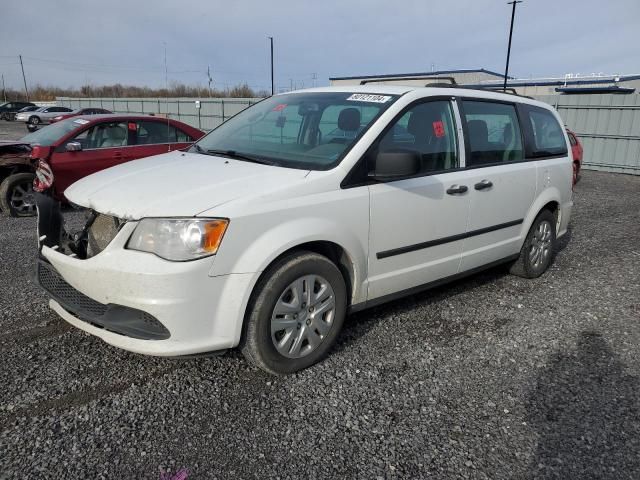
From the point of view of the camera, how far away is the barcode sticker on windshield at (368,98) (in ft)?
12.2

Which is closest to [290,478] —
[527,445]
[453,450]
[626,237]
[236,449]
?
[236,449]

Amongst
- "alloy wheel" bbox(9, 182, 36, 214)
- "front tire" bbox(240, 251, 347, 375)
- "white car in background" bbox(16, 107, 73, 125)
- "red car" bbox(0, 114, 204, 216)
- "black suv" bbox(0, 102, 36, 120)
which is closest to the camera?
"front tire" bbox(240, 251, 347, 375)

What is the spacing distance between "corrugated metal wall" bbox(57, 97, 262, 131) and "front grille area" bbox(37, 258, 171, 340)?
1868 centimetres

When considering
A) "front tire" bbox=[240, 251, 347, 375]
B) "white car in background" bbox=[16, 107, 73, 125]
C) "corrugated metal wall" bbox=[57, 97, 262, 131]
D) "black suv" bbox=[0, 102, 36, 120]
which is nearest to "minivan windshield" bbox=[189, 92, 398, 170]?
"front tire" bbox=[240, 251, 347, 375]

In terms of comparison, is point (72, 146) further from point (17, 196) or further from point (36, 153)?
point (17, 196)

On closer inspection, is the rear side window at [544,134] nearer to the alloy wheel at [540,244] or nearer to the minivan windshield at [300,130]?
the alloy wheel at [540,244]

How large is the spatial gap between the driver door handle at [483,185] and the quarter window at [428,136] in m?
0.26

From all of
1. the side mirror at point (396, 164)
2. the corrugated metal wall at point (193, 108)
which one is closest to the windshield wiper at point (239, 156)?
the side mirror at point (396, 164)

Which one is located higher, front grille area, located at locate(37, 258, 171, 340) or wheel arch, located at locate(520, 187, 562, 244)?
wheel arch, located at locate(520, 187, 562, 244)

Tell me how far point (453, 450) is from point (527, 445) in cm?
40

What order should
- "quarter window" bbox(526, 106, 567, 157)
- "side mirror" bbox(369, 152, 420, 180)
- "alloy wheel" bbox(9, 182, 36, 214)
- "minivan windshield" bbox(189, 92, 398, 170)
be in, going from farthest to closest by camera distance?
"alloy wheel" bbox(9, 182, 36, 214), "quarter window" bbox(526, 106, 567, 157), "minivan windshield" bbox(189, 92, 398, 170), "side mirror" bbox(369, 152, 420, 180)

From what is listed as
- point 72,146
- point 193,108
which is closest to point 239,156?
point 72,146

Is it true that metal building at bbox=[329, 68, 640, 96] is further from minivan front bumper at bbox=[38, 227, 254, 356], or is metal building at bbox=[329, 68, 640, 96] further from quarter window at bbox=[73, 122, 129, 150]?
minivan front bumper at bbox=[38, 227, 254, 356]

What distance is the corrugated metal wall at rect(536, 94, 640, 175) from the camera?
15.2 metres
